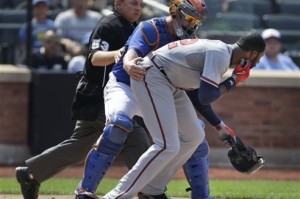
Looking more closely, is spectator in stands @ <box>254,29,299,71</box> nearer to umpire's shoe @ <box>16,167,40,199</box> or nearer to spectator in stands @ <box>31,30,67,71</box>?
spectator in stands @ <box>31,30,67,71</box>

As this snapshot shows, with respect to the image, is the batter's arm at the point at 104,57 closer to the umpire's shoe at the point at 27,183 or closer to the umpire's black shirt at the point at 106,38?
the umpire's black shirt at the point at 106,38

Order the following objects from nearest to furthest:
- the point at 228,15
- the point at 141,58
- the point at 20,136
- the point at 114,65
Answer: the point at 141,58 < the point at 114,65 < the point at 20,136 < the point at 228,15

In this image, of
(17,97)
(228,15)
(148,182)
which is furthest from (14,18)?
(148,182)

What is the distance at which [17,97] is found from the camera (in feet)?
41.0

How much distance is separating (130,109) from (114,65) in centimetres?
47

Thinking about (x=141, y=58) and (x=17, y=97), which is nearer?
(x=141, y=58)

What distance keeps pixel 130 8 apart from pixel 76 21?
6.11m

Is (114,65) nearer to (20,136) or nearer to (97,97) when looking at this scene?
(97,97)

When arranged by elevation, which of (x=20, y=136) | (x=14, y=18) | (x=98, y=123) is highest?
(x=98, y=123)

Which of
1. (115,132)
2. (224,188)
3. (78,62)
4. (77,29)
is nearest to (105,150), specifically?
(115,132)

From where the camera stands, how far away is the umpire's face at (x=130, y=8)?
7438mm

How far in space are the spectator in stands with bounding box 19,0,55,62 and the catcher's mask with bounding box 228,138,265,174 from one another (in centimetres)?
639

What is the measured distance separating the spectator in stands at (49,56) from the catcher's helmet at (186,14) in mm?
5933

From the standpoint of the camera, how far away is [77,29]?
13.2 metres
